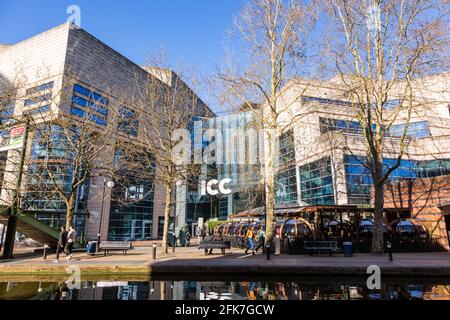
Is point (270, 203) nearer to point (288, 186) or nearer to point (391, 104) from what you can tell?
point (391, 104)

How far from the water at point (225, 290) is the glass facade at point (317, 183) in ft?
74.8

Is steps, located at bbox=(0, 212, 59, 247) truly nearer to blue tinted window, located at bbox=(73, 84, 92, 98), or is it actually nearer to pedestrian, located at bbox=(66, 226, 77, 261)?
pedestrian, located at bbox=(66, 226, 77, 261)

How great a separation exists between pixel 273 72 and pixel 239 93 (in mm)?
2419

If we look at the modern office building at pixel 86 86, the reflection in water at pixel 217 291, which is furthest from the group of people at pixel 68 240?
the modern office building at pixel 86 86

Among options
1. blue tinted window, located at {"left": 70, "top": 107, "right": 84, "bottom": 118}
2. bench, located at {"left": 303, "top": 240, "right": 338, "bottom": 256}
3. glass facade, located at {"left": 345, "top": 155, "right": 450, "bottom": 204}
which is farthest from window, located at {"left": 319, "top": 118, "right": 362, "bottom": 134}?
blue tinted window, located at {"left": 70, "top": 107, "right": 84, "bottom": 118}

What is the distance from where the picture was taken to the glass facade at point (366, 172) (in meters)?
30.8

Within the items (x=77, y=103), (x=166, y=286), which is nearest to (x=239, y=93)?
(x=166, y=286)

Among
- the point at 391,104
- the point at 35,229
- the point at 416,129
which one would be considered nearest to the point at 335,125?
the point at 391,104

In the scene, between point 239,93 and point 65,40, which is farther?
point 65,40

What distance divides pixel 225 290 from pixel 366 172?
79.2 feet
